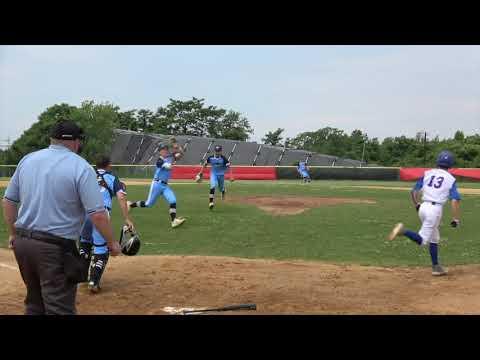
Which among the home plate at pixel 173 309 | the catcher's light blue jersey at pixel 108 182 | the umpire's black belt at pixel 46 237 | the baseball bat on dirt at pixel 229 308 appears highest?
the catcher's light blue jersey at pixel 108 182

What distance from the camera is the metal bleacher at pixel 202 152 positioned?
209 ft

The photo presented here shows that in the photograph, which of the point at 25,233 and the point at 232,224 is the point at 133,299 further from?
the point at 232,224

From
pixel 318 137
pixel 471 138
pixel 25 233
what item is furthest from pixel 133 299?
pixel 318 137

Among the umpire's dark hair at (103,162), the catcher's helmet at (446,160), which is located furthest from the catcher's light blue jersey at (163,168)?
the catcher's helmet at (446,160)

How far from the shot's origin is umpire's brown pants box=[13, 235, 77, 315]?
406 centimetres

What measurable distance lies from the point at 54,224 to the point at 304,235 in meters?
8.90

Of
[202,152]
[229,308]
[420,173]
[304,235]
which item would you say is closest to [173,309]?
[229,308]

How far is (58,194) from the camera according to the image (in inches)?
161

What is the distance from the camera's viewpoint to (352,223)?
571 inches

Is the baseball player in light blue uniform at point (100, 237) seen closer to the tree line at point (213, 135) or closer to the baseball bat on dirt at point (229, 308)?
the baseball bat on dirt at point (229, 308)

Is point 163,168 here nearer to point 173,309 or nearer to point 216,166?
point 216,166

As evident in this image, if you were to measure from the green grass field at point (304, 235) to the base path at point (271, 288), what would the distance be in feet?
3.67
